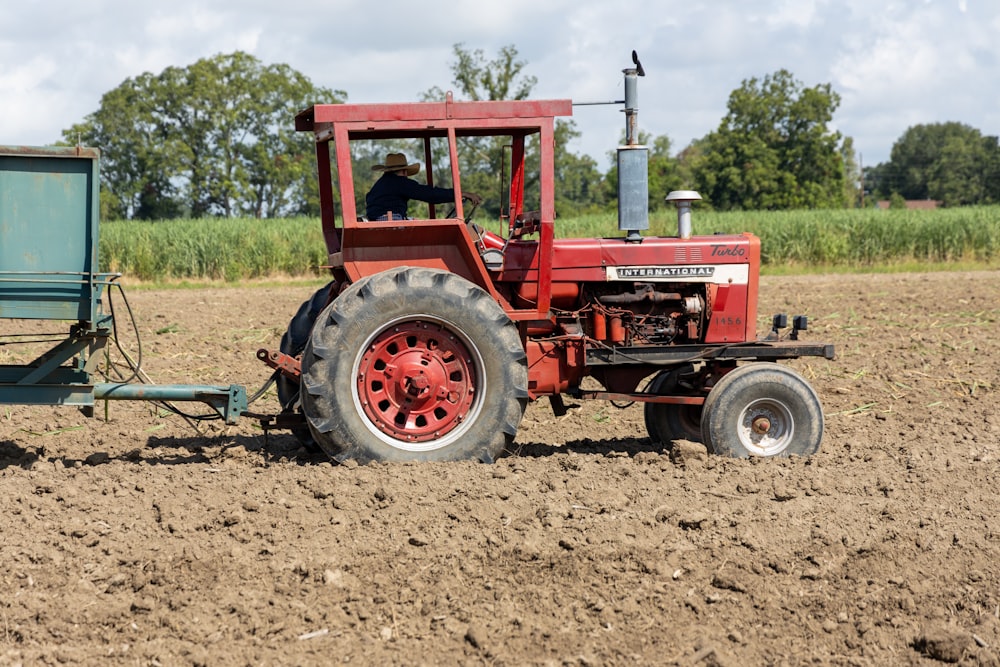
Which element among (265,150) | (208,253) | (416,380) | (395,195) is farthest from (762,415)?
(265,150)

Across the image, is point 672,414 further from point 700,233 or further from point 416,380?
point 700,233

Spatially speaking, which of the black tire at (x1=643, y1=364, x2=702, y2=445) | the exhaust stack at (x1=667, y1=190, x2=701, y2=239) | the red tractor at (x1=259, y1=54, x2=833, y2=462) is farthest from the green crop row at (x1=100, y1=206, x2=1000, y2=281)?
the exhaust stack at (x1=667, y1=190, x2=701, y2=239)

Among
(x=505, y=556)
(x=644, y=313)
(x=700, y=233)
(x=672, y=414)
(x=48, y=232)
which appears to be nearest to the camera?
(x=505, y=556)

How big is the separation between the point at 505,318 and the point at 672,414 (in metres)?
1.75

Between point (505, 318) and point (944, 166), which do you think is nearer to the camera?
point (505, 318)

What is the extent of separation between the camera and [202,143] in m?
45.5

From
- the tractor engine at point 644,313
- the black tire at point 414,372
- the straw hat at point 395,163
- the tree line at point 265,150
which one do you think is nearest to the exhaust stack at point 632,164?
the tractor engine at point 644,313

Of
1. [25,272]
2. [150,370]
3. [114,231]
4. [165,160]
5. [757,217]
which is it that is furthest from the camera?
[165,160]

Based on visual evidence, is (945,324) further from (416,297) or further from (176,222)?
(176,222)

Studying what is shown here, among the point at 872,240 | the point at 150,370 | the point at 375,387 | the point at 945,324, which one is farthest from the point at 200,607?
the point at 872,240

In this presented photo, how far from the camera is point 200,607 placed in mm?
4414

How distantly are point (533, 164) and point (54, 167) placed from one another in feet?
9.15

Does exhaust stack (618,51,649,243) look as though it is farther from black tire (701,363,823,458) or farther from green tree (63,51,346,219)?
green tree (63,51,346,219)

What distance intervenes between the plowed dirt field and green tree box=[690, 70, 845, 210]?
3957 centimetres
